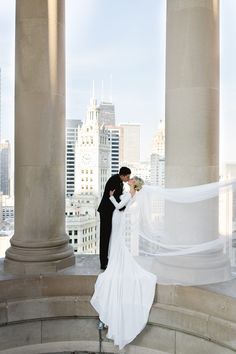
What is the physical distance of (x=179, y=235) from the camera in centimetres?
2150

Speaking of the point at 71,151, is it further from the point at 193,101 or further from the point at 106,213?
the point at 193,101

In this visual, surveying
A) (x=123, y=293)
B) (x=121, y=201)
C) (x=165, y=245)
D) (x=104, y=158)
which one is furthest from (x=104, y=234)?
(x=104, y=158)

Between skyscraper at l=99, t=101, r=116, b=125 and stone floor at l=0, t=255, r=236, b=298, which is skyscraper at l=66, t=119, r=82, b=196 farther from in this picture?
stone floor at l=0, t=255, r=236, b=298

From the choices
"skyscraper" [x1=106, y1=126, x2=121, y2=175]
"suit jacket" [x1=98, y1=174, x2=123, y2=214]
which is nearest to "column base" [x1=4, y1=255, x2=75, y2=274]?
"suit jacket" [x1=98, y1=174, x2=123, y2=214]

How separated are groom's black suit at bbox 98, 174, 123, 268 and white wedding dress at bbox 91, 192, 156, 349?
134cm

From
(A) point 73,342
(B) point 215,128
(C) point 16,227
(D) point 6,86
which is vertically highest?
(D) point 6,86

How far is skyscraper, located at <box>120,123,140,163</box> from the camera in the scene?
31828 mm

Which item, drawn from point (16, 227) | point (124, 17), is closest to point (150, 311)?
point (16, 227)

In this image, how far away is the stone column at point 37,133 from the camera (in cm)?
2362

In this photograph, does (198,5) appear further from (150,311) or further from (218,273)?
(150,311)

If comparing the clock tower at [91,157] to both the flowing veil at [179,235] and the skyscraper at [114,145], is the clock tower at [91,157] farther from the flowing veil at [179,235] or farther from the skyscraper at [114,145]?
the flowing veil at [179,235]

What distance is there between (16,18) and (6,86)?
7.98 meters

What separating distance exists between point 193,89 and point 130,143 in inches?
481

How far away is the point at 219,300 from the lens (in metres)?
19.1
